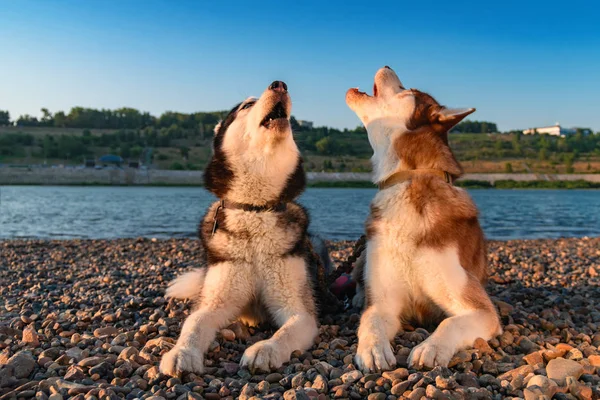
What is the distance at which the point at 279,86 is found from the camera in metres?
4.56

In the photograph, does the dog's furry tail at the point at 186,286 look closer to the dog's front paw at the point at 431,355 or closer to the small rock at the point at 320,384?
the small rock at the point at 320,384

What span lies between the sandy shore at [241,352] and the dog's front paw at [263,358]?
0.20 feet

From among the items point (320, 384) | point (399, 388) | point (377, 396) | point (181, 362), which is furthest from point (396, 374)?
point (181, 362)

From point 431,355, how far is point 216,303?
1.85 meters

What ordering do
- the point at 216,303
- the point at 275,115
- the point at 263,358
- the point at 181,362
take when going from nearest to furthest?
the point at 181,362
the point at 263,358
the point at 216,303
the point at 275,115

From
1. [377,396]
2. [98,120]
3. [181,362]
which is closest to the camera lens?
[377,396]

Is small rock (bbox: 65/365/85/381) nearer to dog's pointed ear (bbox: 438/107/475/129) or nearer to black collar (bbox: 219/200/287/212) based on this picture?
black collar (bbox: 219/200/287/212)

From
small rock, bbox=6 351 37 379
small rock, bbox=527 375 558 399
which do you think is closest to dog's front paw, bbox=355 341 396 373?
small rock, bbox=527 375 558 399

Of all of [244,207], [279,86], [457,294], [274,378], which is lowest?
[274,378]

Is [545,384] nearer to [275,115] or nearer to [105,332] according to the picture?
[275,115]

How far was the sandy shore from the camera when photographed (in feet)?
9.91

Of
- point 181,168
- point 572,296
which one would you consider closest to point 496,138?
point 181,168

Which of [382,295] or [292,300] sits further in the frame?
[292,300]

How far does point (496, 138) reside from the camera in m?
112
